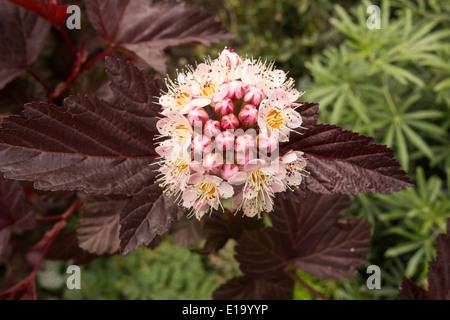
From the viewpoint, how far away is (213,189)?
0.68m

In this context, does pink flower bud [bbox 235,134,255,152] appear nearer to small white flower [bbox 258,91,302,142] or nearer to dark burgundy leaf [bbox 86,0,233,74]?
small white flower [bbox 258,91,302,142]

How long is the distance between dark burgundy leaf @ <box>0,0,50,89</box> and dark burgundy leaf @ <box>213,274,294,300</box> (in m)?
0.80

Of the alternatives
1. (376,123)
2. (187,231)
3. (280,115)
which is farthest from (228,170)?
(376,123)

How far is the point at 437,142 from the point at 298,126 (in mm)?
1460

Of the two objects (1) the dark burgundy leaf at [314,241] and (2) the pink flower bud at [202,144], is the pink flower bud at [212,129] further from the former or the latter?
(1) the dark burgundy leaf at [314,241]

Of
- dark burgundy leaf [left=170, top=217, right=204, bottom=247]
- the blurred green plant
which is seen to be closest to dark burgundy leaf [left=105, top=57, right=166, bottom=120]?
dark burgundy leaf [left=170, top=217, right=204, bottom=247]

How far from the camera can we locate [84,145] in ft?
2.31

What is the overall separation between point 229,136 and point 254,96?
0.09 metres

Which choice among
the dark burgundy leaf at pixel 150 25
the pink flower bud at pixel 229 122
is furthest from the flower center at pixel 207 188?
the dark burgundy leaf at pixel 150 25

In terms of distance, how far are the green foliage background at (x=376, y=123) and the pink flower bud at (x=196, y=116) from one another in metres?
0.80

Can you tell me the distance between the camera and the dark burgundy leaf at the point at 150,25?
991 millimetres

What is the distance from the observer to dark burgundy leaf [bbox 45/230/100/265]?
43.5 inches

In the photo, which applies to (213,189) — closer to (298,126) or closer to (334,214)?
(298,126)

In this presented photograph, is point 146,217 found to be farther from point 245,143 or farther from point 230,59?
point 230,59
